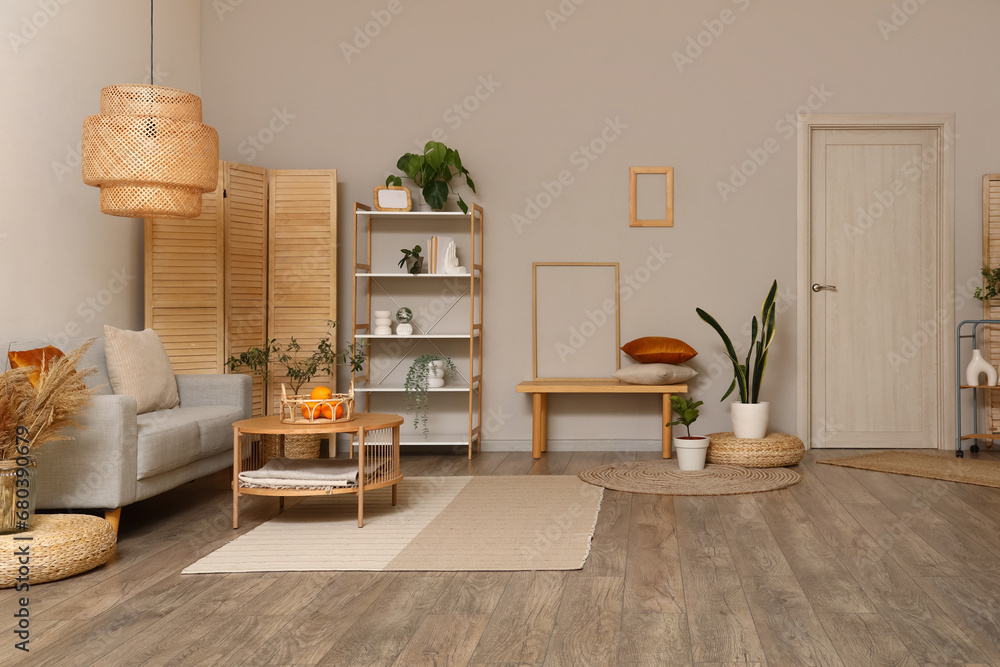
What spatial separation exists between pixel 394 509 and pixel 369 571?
96 centimetres

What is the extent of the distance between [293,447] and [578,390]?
5.53ft

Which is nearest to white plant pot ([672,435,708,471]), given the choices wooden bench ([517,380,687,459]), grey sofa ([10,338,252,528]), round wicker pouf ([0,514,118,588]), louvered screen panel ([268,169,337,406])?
wooden bench ([517,380,687,459])

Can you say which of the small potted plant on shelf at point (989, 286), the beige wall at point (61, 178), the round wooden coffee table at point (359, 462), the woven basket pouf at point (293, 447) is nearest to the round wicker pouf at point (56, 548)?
the round wooden coffee table at point (359, 462)

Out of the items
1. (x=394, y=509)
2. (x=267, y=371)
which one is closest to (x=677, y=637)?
(x=394, y=509)

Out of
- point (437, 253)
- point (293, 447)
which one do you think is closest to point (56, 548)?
point (293, 447)

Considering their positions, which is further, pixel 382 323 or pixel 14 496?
pixel 382 323

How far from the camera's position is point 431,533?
10.9ft

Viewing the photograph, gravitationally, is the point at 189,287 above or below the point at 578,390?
above

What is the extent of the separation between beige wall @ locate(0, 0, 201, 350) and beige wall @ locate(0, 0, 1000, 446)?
75 cm

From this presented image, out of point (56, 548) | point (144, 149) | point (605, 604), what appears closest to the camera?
point (605, 604)

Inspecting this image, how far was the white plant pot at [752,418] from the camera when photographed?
5.04 meters

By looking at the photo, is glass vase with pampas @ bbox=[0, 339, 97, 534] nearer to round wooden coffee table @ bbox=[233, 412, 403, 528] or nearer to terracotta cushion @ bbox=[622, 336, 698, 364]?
round wooden coffee table @ bbox=[233, 412, 403, 528]

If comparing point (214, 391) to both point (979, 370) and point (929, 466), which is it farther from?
point (979, 370)

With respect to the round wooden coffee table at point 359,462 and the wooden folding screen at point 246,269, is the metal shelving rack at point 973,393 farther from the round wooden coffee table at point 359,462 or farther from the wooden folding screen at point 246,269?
the wooden folding screen at point 246,269
